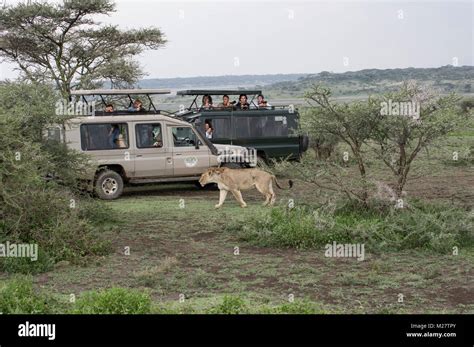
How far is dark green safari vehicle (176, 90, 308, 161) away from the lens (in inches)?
771

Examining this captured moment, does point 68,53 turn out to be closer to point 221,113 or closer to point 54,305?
point 221,113

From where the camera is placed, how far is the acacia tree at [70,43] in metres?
27.0

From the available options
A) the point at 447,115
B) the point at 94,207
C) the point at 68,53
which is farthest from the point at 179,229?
the point at 68,53

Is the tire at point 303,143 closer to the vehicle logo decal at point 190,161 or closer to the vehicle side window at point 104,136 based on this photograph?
the vehicle logo decal at point 190,161

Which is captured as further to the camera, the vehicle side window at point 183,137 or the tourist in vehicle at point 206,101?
the tourist in vehicle at point 206,101

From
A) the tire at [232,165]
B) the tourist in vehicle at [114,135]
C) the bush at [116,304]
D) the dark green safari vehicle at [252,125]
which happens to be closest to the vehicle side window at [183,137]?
the tire at [232,165]

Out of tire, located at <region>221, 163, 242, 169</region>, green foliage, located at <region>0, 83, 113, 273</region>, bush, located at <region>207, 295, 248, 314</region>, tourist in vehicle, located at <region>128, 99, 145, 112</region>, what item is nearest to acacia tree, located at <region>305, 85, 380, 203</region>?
green foliage, located at <region>0, 83, 113, 273</region>

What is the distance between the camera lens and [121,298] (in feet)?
24.0

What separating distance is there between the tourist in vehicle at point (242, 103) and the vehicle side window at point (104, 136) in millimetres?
4156

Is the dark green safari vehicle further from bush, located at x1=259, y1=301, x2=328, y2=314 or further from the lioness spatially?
bush, located at x1=259, y1=301, x2=328, y2=314

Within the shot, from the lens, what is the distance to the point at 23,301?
7605 millimetres

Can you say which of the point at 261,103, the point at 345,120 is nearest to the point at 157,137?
the point at 261,103

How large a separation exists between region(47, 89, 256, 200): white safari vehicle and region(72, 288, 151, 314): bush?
28.3 ft

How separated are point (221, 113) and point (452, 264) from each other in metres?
10.2
